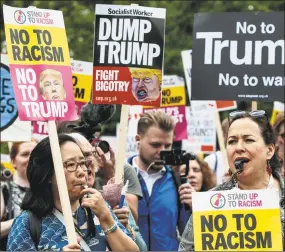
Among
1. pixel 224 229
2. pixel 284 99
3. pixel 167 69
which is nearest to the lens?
pixel 224 229

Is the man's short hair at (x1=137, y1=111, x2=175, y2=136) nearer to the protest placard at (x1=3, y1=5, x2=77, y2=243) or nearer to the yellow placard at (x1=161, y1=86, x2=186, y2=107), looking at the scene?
the yellow placard at (x1=161, y1=86, x2=186, y2=107)

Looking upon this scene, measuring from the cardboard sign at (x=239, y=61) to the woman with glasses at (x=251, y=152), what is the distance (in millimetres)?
2042

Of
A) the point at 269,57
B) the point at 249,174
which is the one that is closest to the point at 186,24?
the point at 269,57

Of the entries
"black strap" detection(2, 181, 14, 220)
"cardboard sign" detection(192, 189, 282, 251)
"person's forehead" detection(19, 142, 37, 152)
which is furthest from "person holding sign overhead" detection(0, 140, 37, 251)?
"cardboard sign" detection(192, 189, 282, 251)

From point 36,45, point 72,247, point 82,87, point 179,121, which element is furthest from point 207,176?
point 72,247

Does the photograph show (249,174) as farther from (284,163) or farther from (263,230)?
(284,163)

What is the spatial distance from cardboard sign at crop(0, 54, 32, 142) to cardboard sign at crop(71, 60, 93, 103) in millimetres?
598

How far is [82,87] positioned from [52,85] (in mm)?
4826

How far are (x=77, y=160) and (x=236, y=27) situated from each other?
301cm

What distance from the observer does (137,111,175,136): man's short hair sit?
1095 centimetres

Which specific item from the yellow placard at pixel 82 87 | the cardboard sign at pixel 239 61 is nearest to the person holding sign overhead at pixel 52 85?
the cardboard sign at pixel 239 61

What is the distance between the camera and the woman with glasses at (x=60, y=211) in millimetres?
7430

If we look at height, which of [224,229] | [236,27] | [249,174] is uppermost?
[236,27]

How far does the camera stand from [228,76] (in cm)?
1013
